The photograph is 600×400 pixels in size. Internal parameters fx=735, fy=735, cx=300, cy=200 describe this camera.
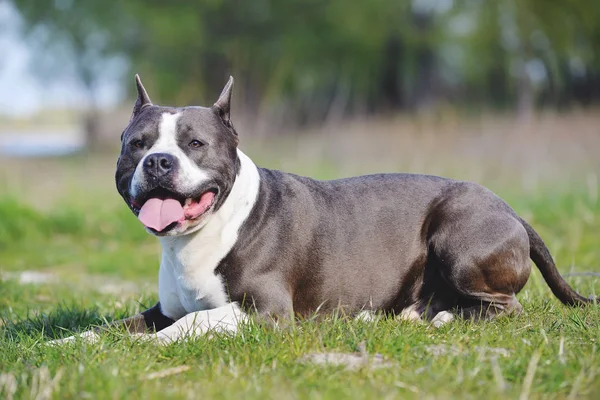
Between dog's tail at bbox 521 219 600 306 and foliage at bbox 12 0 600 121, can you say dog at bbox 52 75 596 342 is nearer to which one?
dog's tail at bbox 521 219 600 306

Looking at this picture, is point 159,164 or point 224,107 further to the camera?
point 224,107

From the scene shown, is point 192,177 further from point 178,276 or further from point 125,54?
point 125,54

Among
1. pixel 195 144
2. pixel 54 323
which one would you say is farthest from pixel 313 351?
pixel 54 323

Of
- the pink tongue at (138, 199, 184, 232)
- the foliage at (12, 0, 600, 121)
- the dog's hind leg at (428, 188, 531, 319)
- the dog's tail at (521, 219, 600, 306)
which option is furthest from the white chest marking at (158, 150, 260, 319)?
the foliage at (12, 0, 600, 121)

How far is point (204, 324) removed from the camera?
152 inches

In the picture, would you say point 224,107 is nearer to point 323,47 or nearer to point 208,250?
point 208,250

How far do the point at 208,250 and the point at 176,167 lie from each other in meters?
0.53

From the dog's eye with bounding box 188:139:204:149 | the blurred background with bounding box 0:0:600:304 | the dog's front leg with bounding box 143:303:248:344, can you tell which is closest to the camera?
the dog's front leg with bounding box 143:303:248:344

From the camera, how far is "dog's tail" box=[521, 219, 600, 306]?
15.1 ft

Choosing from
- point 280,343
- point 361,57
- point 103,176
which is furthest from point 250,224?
point 361,57

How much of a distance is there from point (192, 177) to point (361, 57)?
A: 29.3 metres

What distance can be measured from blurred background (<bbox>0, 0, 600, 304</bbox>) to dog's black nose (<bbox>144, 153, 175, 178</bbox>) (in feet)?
25.0

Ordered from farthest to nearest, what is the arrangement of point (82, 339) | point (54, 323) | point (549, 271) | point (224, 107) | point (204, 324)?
point (549, 271) → point (54, 323) → point (224, 107) → point (204, 324) → point (82, 339)

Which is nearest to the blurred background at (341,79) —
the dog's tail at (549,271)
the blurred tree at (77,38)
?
the blurred tree at (77,38)
